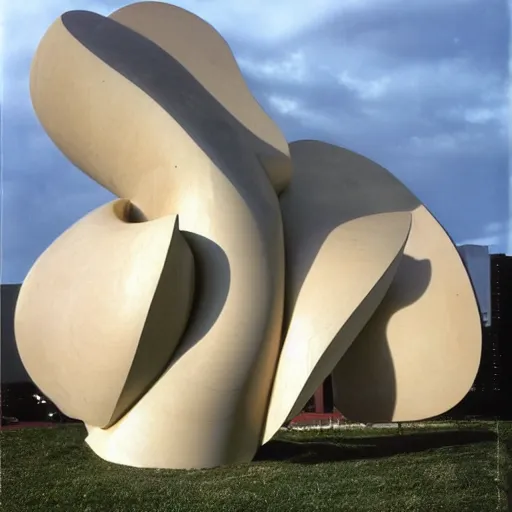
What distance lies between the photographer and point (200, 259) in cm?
845

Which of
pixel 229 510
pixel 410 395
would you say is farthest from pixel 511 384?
pixel 229 510

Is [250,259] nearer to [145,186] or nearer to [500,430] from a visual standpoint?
[145,186]

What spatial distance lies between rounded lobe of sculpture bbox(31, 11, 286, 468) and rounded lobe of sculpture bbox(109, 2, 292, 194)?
0.15 metres

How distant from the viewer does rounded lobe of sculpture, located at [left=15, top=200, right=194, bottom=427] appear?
25.8ft

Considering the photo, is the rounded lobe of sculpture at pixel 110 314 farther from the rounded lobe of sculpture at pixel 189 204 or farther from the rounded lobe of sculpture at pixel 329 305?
the rounded lobe of sculpture at pixel 329 305

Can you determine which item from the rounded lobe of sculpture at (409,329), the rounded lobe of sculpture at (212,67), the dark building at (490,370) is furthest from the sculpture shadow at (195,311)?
the dark building at (490,370)

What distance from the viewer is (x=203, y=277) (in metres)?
8.44

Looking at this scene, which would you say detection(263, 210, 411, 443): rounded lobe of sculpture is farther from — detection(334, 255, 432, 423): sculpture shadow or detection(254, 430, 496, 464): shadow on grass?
detection(254, 430, 496, 464): shadow on grass

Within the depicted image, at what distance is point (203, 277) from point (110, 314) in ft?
4.10

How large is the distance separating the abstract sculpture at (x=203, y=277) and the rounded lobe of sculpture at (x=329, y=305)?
0.08 ft

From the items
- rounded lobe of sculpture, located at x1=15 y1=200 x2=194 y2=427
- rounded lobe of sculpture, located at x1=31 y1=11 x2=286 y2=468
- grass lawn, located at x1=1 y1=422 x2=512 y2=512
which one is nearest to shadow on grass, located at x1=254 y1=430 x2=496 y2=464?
grass lawn, located at x1=1 y1=422 x2=512 y2=512

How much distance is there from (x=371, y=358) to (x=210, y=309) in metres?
3.24

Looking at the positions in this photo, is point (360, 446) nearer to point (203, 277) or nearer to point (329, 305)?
point (329, 305)

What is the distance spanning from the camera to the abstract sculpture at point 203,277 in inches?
316
